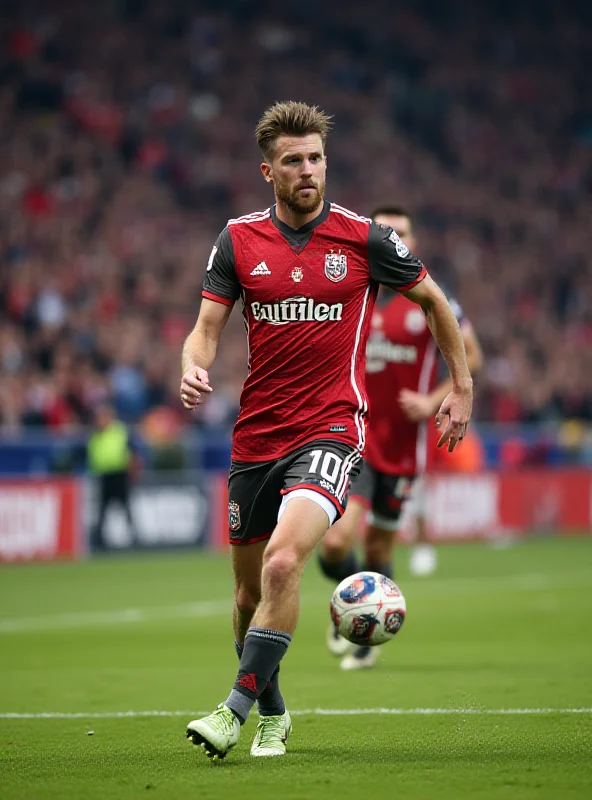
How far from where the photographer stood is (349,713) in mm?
7578

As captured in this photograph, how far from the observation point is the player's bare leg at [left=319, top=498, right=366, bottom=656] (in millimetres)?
9305

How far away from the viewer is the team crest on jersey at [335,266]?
6.50 metres

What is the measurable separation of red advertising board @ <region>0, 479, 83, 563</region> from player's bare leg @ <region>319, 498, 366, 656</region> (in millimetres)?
10609

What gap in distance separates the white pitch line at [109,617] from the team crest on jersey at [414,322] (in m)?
4.72

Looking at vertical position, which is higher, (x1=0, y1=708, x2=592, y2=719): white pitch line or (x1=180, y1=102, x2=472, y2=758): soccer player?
(x1=180, y1=102, x2=472, y2=758): soccer player

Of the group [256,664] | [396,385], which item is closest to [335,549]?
[396,385]

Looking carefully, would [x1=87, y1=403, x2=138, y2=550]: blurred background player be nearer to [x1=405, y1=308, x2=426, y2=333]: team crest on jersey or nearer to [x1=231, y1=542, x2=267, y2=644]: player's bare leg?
[x1=405, y1=308, x2=426, y2=333]: team crest on jersey

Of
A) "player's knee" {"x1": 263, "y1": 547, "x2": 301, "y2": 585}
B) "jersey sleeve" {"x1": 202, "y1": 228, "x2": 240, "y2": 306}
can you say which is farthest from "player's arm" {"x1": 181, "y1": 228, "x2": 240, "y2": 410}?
"player's knee" {"x1": 263, "y1": 547, "x2": 301, "y2": 585}

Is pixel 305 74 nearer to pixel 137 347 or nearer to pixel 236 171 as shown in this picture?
pixel 236 171

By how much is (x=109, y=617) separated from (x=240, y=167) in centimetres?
1736

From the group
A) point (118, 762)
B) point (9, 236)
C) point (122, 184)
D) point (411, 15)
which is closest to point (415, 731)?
point (118, 762)

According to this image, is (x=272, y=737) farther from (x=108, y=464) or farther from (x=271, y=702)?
(x=108, y=464)

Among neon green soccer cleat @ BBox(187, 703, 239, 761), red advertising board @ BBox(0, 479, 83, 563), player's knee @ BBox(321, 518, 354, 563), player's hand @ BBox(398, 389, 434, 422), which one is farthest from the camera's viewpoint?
red advertising board @ BBox(0, 479, 83, 563)

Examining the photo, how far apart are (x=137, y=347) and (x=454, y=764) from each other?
18.1m
